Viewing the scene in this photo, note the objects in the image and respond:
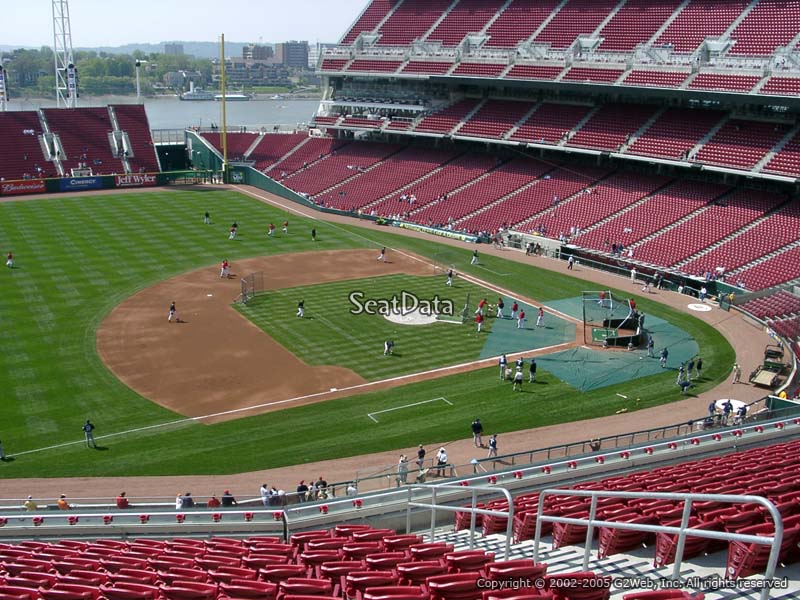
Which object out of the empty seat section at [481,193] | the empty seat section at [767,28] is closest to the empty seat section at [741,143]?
the empty seat section at [767,28]

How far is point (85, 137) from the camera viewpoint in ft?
264

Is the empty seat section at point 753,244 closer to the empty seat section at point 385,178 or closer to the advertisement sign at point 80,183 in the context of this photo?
the empty seat section at point 385,178

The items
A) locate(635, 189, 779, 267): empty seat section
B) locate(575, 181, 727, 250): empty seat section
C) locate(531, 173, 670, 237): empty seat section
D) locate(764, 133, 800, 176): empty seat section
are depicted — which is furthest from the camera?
locate(531, 173, 670, 237): empty seat section

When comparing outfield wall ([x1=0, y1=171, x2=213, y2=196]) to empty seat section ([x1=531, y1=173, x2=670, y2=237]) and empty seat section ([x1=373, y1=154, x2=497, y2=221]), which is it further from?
empty seat section ([x1=531, y1=173, x2=670, y2=237])

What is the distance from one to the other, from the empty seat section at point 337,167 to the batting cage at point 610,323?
4009 centimetres

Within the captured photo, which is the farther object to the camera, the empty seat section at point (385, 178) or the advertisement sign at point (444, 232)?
the empty seat section at point (385, 178)

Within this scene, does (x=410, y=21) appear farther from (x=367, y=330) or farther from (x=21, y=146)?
(x=367, y=330)

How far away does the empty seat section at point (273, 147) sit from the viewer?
85000 millimetres

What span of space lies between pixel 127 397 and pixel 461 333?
1691 centimetres

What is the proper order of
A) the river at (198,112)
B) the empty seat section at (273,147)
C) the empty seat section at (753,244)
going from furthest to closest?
the river at (198,112), the empty seat section at (273,147), the empty seat section at (753,244)

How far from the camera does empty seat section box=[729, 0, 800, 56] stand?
184 ft

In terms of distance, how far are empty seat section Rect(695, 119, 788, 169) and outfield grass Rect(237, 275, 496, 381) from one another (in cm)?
2086

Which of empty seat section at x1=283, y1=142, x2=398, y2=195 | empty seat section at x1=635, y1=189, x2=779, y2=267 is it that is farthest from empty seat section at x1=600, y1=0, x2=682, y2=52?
empty seat section at x1=283, y1=142, x2=398, y2=195

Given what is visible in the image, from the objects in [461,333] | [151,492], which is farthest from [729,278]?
[151,492]
